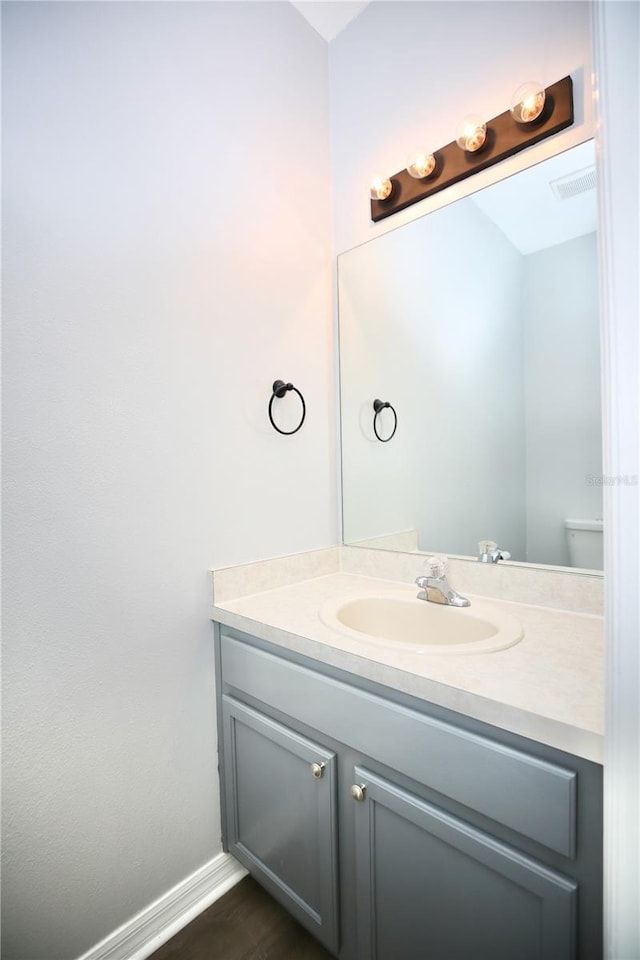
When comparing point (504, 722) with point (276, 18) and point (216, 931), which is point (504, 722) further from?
point (276, 18)

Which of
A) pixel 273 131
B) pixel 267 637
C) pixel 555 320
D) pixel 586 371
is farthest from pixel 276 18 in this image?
pixel 267 637

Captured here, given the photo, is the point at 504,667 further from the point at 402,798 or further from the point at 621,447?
the point at 621,447

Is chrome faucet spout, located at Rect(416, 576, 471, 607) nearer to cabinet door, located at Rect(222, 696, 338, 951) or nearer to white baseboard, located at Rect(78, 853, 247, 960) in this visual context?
cabinet door, located at Rect(222, 696, 338, 951)

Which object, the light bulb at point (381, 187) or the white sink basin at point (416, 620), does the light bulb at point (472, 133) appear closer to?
the light bulb at point (381, 187)

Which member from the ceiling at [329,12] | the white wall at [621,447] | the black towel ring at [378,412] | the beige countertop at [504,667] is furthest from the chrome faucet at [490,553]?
the ceiling at [329,12]

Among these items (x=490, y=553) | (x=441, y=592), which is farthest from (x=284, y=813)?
(x=490, y=553)

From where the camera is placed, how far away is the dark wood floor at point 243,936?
1139 millimetres

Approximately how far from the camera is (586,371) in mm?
1157

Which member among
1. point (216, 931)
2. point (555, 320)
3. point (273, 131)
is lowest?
point (216, 931)

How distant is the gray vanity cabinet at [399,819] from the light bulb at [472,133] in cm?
146

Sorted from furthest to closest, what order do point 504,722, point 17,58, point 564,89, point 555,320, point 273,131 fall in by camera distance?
point 273,131
point 555,320
point 564,89
point 17,58
point 504,722

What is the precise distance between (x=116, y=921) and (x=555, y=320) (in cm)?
191

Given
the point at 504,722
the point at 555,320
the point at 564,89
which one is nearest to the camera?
the point at 504,722

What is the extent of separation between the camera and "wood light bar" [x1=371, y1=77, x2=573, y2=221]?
44.2 inches
